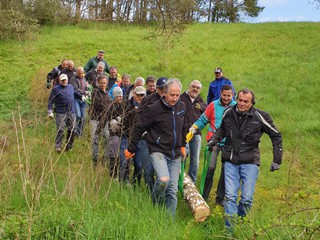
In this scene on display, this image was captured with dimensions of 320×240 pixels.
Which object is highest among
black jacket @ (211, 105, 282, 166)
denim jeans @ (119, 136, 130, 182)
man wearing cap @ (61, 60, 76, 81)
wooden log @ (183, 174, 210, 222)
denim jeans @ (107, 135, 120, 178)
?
man wearing cap @ (61, 60, 76, 81)

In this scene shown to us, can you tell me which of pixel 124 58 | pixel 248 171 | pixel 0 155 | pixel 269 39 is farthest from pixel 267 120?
pixel 269 39

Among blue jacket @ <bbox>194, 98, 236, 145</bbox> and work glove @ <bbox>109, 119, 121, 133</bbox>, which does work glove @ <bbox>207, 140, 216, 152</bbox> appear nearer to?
blue jacket @ <bbox>194, 98, 236, 145</bbox>

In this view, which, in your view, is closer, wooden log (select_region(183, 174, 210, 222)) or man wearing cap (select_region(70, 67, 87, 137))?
wooden log (select_region(183, 174, 210, 222))

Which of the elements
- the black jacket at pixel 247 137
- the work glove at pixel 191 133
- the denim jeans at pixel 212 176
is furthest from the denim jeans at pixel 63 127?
the denim jeans at pixel 212 176

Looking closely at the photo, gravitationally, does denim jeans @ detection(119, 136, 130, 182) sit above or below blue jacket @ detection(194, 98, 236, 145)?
below

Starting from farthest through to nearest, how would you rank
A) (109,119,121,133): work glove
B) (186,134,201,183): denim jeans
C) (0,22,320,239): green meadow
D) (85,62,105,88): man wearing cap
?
(85,62,105,88): man wearing cap < (186,134,201,183): denim jeans < (109,119,121,133): work glove < (0,22,320,239): green meadow

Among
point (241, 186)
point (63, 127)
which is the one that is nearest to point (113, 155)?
point (63, 127)

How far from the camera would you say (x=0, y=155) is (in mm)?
4066

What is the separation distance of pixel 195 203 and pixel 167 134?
100cm

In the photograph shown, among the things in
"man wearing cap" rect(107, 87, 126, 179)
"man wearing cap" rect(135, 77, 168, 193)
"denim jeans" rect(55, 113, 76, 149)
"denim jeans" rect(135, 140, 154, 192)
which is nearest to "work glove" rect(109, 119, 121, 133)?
"man wearing cap" rect(107, 87, 126, 179)

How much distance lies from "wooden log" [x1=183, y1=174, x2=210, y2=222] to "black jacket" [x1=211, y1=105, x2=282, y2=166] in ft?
2.16

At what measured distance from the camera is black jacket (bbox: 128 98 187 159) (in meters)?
5.14

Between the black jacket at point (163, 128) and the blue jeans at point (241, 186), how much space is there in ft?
2.51

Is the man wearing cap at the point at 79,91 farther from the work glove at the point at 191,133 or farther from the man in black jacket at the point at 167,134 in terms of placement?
the man in black jacket at the point at 167,134
